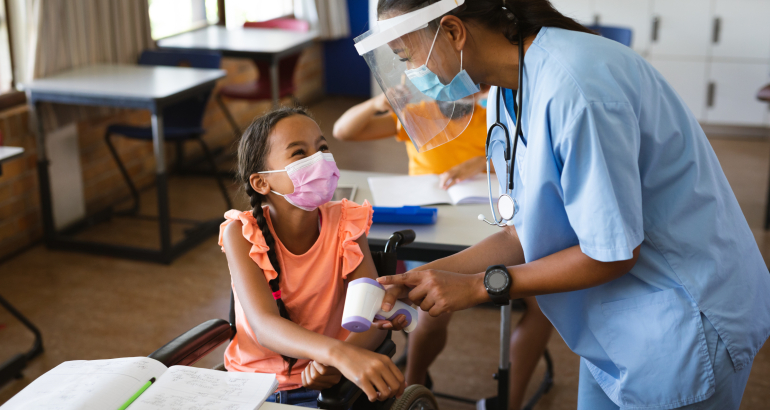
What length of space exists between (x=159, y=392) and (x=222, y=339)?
381 millimetres

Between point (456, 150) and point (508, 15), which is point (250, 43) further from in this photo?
point (508, 15)

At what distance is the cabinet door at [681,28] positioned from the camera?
16.0 ft

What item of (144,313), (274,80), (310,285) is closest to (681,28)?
(274,80)

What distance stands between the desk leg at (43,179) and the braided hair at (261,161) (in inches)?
80.1

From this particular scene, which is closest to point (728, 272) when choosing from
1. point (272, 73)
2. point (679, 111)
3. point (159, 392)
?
point (679, 111)

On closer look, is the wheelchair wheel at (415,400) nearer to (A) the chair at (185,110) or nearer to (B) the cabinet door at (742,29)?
(A) the chair at (185,110)

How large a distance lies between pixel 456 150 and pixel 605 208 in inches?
49.6

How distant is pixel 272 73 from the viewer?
3992mm

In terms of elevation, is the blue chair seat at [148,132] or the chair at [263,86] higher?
the chair at [263,86]

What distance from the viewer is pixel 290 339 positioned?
48.8 inches

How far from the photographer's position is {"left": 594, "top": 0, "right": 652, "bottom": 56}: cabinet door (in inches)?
197

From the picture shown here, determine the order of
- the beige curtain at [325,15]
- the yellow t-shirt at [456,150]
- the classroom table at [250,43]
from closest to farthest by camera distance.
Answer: the yellow t-shirt at [456,150]
the classroom table at [250,43]
the beige curtain at [325,15]

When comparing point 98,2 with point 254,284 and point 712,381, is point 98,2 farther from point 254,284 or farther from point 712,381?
point 712,381

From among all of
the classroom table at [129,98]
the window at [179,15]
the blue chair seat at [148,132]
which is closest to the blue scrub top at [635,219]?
the classroom table at [129,98]
